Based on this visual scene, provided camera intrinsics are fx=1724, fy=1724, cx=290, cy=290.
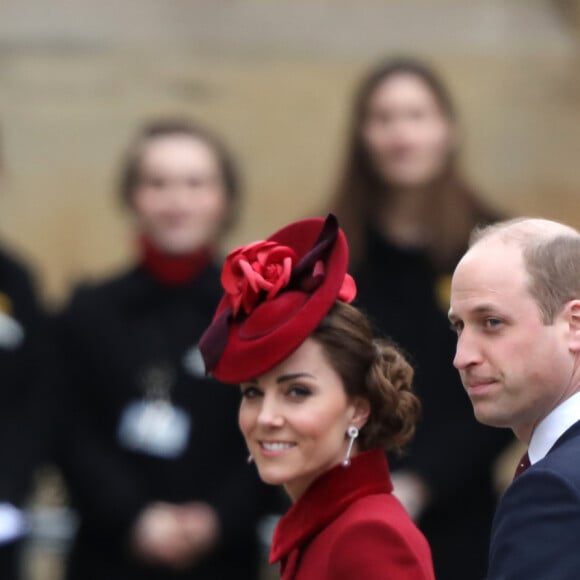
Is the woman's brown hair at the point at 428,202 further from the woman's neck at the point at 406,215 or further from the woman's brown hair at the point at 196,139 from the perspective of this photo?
the woman's brown hair at the point at 196,139

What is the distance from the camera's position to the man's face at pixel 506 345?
2943 millimetres

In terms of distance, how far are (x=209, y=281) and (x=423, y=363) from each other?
77cm

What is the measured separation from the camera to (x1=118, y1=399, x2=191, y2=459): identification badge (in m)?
5.41

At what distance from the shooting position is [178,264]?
18.4 ft

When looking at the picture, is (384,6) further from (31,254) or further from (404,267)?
(404,267)

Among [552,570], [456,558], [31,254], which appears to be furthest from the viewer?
[31,254]

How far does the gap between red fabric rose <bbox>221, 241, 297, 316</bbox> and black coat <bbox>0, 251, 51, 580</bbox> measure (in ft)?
6.80

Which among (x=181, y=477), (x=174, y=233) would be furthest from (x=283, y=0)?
(x=181, y=477)

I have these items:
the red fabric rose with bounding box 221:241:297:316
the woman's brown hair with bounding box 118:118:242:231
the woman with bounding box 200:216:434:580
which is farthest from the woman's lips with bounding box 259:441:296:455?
the woman's brown hair with bounding box 118:118:242:231

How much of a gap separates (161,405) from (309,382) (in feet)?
6.48

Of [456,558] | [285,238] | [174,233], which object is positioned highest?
[285,238]

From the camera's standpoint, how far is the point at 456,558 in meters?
5.34

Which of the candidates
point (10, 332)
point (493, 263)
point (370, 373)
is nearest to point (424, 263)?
point (10, 332)

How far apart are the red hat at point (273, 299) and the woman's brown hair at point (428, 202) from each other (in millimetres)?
1923
